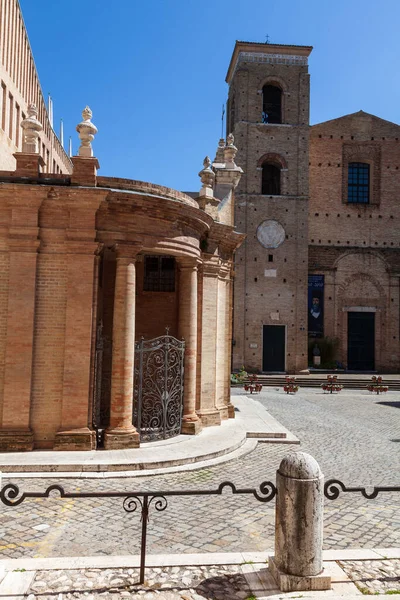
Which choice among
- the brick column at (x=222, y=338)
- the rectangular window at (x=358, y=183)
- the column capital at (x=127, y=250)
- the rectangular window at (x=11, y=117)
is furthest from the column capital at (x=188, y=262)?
the rectangular window at (x=358, y=183)

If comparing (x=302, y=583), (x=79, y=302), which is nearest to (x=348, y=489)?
(x=302, y=583)

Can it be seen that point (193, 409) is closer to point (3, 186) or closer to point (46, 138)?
point (3, 186)

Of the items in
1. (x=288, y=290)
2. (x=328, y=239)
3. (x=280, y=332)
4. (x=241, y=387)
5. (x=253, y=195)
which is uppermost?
(x=253, y=195)

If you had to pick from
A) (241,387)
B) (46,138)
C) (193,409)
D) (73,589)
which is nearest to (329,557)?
(73,589)

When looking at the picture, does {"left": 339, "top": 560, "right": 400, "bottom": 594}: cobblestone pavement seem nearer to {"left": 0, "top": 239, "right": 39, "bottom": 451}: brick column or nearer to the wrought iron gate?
the wrought iron gate

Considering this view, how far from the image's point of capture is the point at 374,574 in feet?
17.1

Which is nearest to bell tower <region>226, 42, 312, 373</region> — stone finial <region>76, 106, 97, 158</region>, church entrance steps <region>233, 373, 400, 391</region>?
church entrance steps <region>233, 373, 400, 391</region>

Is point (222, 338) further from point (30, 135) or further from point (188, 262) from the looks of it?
point (30, 135)

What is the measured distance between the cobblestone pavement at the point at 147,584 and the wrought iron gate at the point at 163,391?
5.79 m

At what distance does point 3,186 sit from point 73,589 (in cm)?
761

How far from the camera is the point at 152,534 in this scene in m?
6.43

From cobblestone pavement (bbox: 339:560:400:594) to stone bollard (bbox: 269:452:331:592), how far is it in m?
0.44

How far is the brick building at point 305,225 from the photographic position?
3309 cm

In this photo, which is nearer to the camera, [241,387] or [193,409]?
[193,409]
